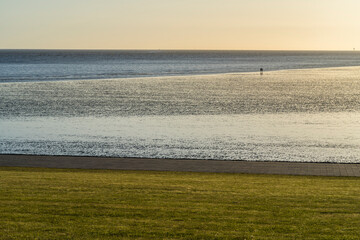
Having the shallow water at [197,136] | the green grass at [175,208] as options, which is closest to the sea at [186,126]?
the shallow water at [197,136]

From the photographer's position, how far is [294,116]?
34.0 metres

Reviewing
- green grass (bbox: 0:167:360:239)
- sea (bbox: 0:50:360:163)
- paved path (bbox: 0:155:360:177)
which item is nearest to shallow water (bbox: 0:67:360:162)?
sea (bbox: 0:50:360:163)

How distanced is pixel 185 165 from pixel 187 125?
436 inches

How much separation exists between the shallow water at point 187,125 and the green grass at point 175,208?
688cm

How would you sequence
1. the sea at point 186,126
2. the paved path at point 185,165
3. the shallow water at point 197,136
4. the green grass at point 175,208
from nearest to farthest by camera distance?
the green grass at point 175,208
the paved path at point 185,165
the shallow water at point 197,136
the sea at point 186,126

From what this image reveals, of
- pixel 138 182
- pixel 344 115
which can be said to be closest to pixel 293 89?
pixel 344 115

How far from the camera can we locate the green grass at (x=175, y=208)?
9226 mm

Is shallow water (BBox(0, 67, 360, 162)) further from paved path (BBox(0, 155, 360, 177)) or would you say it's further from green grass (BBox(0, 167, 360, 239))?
green grass (BBox(0, 167, 360, 239))

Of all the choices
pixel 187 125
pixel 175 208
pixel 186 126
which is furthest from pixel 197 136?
pixel 175 208

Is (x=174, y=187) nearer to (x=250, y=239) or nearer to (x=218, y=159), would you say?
(x=250, y=239)

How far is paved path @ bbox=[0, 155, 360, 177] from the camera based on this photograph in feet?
57.3

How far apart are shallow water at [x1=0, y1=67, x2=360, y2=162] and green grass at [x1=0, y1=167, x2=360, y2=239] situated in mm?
6884

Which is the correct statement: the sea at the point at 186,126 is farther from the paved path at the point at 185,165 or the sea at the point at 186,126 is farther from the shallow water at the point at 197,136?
the paved path at the point at 185,165

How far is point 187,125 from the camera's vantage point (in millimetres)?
29484
